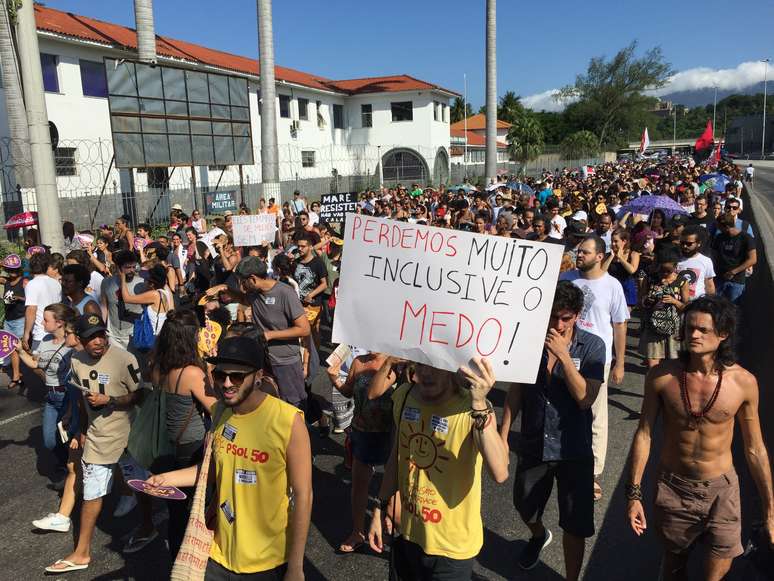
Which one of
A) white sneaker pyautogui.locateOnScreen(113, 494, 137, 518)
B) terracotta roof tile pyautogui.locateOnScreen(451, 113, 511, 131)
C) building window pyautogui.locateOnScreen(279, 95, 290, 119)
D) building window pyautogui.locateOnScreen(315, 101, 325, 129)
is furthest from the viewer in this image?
terracotta roof tile pyautogui.locateOnScreen(451, 113, 511, 131)

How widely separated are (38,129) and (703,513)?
10.8 meters

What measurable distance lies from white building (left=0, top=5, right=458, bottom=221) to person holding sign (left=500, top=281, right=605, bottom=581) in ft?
46.8

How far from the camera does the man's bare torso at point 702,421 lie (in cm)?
285

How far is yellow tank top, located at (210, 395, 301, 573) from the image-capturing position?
256cm

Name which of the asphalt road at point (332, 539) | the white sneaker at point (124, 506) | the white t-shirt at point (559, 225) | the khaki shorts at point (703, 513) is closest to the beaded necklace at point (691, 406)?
the khaki shorts at point (703, 513)

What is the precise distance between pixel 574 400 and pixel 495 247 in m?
1.25

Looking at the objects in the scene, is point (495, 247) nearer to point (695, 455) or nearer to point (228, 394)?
point (228, 394)

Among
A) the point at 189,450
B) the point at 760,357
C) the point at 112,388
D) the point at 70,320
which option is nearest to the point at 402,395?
the point at 189,450

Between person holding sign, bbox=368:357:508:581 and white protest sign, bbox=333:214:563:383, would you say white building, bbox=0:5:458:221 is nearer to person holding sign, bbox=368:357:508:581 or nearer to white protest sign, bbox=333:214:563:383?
white protest sign, bbox=333:214:563:383

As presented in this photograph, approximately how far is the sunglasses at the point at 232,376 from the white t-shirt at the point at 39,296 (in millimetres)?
4646

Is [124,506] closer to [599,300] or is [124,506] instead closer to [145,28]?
[599,300]

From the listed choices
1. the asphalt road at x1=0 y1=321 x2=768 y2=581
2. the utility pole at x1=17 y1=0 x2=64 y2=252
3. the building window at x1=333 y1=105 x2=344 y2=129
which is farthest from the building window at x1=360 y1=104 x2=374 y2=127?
the asphalt road at x1=0 y1=321 x2=768 y2=581

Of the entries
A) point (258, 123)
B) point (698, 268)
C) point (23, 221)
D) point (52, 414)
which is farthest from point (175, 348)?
point (258, 123)

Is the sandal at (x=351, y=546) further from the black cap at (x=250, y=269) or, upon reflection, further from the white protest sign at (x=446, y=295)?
the black cap at (x=250, y=269)
